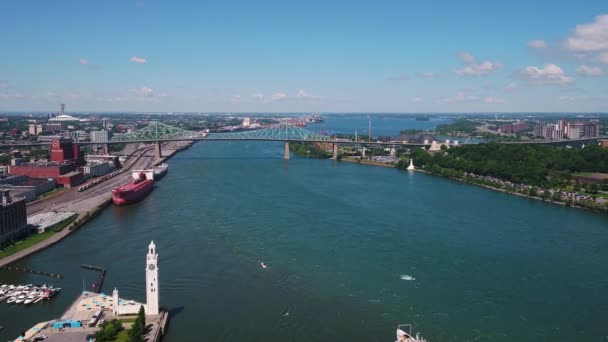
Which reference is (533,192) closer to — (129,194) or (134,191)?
(134,191)

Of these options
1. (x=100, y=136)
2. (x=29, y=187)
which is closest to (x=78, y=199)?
(x=29, y=187)

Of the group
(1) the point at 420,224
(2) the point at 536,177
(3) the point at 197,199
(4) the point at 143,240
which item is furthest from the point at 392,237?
(2) the point at 536,177

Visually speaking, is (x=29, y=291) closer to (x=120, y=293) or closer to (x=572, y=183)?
(x=120, y=293)

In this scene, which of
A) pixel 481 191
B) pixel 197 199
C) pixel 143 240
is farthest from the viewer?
pixel 481 191

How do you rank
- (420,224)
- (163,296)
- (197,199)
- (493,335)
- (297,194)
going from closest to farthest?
(493,335) → (163,296) → (420,224) → (197,199) → (297,194)

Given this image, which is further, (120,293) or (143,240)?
(143,240)
